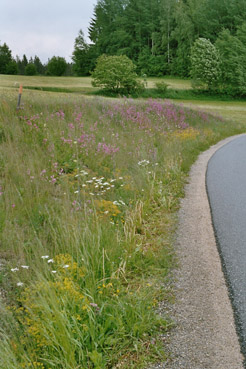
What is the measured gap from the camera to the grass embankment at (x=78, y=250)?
2.70 m

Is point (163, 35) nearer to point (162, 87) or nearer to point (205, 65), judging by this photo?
point (205, 65)

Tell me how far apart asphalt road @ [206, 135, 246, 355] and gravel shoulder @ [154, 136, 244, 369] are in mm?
91

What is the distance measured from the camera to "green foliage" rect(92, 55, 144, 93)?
42875 millimetres

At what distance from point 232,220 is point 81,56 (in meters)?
Answer: 77.5

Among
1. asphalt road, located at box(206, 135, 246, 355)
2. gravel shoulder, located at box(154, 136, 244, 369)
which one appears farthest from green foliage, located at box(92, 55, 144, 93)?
gravel shoulder, located at box(154, 136, 244, 369)

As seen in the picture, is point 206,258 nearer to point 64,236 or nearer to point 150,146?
point 64,236

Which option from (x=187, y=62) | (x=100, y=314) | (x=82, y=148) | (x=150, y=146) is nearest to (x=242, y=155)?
(x=150, y=146)

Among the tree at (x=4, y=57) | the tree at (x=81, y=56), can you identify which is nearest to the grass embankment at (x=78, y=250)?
the tree at (x=81, y=56)

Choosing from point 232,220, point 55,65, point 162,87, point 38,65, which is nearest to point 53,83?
point 162,87

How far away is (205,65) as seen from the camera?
50.9m

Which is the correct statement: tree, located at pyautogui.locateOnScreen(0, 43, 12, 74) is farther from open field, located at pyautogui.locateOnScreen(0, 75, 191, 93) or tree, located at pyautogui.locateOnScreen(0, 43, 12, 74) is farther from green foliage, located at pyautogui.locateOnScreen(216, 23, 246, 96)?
green foliage, located at pyautogui.locateOnScreen(216, 23, 246, 96)

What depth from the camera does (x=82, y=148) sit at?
26.8ft

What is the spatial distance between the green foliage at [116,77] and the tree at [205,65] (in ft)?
38.1

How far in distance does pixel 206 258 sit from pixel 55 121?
19.5 feet
